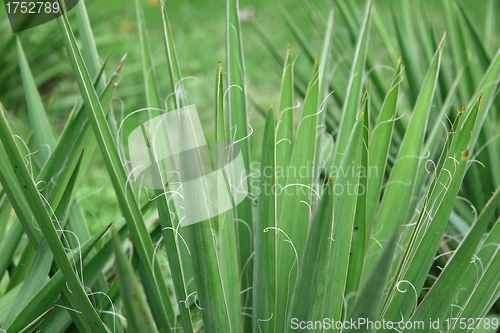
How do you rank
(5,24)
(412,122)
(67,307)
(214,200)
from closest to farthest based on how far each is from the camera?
(67,307), (214,200), (412,122), (5,24)

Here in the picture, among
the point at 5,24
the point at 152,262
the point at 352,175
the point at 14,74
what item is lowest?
the point at 152,262

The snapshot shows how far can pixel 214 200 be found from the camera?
2.79 feet

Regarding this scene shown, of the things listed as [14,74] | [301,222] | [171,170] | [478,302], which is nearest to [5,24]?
[14,74]

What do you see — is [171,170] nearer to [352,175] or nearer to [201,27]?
[352,175]

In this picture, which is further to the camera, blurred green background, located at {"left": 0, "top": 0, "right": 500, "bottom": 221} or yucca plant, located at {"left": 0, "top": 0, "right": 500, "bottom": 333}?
blurred green background, located at {"left": 0, "top": 0, "right": 500, "bottom": 221}

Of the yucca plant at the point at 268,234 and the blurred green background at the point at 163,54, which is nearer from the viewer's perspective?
the yucca plant at the point at 268,234

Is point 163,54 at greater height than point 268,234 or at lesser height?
greater

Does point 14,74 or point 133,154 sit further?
point 14,74

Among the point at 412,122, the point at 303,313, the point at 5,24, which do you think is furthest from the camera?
the point at 5,24

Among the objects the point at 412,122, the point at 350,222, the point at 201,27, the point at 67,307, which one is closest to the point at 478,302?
the point at 350,222

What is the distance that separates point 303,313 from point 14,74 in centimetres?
216

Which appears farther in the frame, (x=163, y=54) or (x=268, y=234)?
(x=163, y=54)

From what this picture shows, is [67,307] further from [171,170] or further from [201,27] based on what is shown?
[201,27]

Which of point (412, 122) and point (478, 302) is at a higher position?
point (412, 122)
